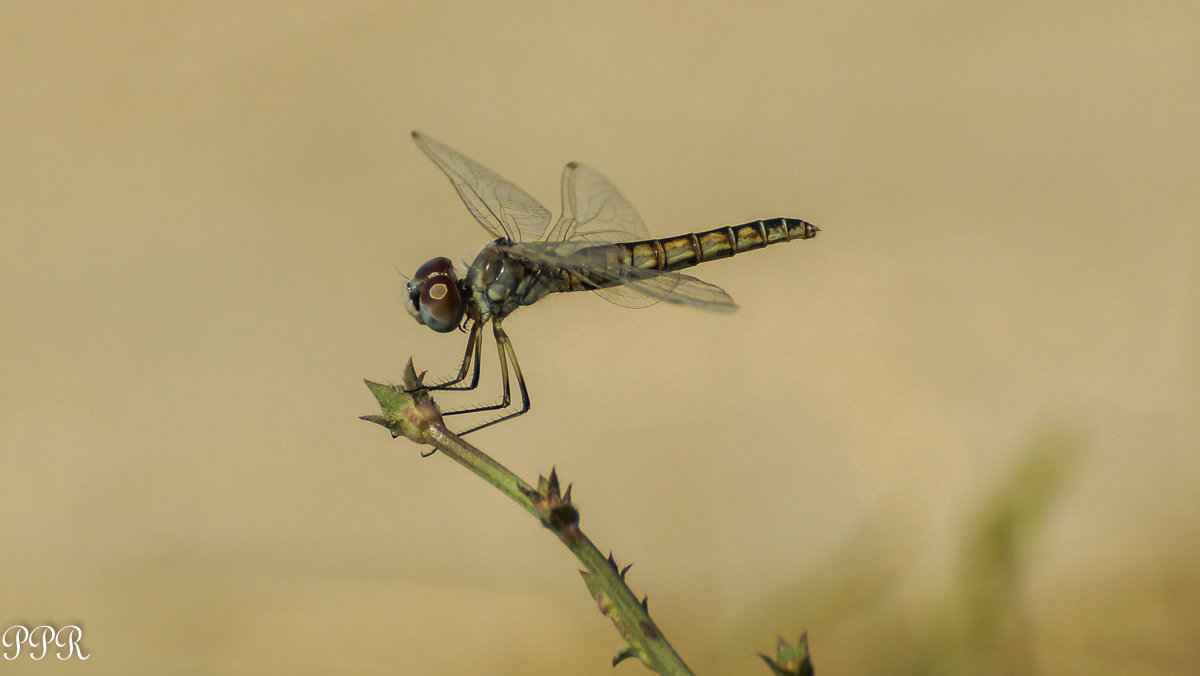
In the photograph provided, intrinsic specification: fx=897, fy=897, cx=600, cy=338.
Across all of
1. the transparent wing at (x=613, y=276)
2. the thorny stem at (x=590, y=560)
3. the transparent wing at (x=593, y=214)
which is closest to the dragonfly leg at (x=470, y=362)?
the transparent wing at (x=613, y=276)

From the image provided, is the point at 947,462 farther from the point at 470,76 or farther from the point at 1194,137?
the point at 470,76

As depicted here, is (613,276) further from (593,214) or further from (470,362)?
(470,362)

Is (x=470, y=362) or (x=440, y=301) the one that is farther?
(x=470, y=362)

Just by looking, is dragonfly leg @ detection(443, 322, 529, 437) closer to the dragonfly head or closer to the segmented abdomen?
the dragonfly head

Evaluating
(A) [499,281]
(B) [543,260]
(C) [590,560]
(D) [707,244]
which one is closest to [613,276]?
(B) [543,260]

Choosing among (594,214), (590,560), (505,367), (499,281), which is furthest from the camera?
(594,214)

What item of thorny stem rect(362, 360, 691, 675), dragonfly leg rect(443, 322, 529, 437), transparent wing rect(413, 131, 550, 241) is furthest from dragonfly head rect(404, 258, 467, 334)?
thorny stem rect(362, 360, 691, 675)

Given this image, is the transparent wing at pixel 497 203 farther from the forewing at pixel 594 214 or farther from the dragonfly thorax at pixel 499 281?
the dragonfly thorax at pixel 499 281
